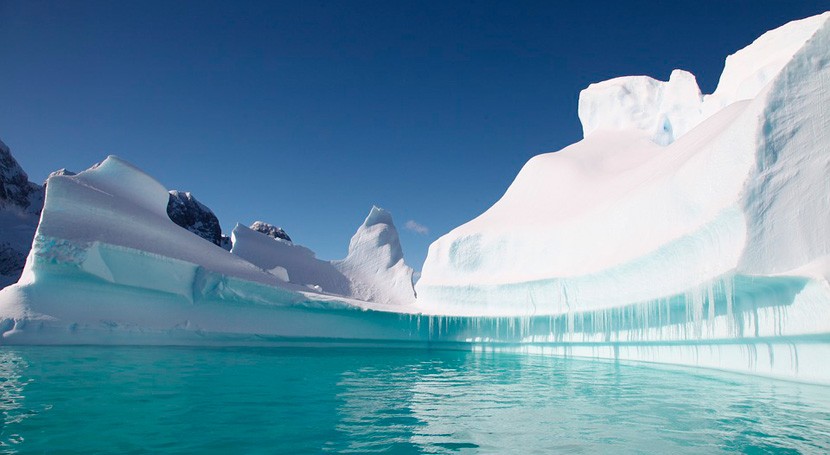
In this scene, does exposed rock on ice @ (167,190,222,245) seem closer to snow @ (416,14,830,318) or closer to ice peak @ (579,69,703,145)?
snow @ (416,14,830,318)

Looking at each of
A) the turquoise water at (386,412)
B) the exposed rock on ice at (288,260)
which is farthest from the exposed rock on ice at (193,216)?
the turquoise water at (386,412)

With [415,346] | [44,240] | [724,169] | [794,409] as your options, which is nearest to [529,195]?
[415,346]

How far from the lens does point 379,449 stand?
318cm

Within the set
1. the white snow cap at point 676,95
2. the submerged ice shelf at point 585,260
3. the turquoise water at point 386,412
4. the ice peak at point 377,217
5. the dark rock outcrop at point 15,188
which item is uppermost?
the white snow cap at point 676,95

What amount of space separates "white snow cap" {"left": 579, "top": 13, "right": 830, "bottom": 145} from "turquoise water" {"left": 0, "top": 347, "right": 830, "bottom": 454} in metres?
12.5

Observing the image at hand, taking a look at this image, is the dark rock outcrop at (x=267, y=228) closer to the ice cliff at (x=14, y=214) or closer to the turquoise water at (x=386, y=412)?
the ice cliff at (x=14, y=214)

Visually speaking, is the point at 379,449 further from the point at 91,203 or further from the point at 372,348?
the point at 372,348

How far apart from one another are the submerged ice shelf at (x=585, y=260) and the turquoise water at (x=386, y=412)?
1580 millimetres

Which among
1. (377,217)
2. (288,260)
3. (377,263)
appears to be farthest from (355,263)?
(288,260)

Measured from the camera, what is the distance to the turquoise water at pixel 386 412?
10.7ft

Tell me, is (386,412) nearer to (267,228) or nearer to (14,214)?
(267,228)

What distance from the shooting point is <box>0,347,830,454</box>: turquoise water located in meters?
3.28

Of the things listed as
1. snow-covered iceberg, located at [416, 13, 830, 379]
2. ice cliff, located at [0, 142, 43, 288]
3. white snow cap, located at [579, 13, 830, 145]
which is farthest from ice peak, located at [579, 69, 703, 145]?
ice cliff, located at [0, 142, 43, 288]

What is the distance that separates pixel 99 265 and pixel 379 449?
32.9 ft
